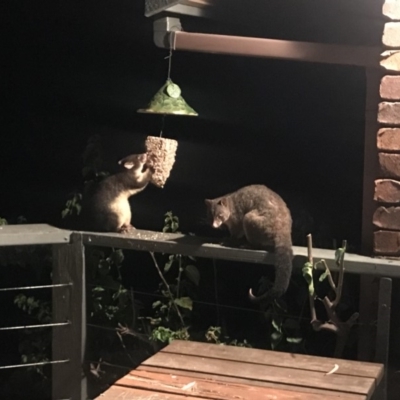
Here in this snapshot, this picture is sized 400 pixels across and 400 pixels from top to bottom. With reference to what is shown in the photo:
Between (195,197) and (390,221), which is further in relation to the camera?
(195,197)

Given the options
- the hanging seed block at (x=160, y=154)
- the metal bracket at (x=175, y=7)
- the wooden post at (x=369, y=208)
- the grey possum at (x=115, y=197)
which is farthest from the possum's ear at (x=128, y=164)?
the wooden post at (x=369, y=208)

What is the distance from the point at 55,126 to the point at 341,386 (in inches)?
125

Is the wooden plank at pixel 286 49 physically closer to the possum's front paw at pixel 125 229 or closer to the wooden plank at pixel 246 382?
the possum's front paw at pixel 125 229

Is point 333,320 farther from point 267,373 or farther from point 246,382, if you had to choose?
point 246,382

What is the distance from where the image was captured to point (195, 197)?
4.79 m

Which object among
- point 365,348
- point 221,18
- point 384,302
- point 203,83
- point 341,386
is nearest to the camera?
point 341,386

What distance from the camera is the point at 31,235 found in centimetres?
362

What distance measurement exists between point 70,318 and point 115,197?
673 millimetres

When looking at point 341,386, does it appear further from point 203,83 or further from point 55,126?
point 55,126

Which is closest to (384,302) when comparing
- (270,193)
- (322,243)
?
(270,193)

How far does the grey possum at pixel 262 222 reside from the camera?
3283 millimetres

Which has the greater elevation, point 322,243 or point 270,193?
point 270,193

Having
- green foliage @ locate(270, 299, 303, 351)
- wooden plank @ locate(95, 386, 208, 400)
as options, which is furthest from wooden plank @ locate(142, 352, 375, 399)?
green foliage @ locate(270, 299, 303, 351)

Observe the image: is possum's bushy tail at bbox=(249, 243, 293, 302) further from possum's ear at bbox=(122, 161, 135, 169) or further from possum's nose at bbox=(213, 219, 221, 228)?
possum's ear at bbox=(122, 161, 135, 169)
